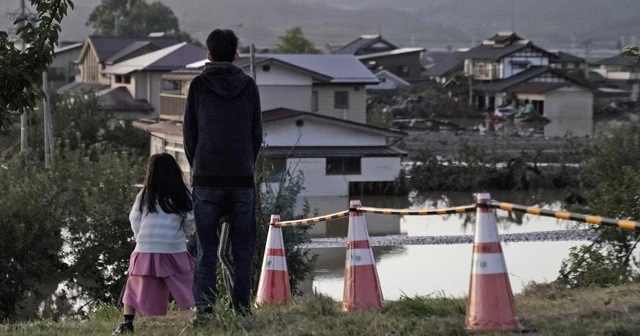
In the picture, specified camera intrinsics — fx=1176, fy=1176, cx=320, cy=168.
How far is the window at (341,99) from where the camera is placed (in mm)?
47719

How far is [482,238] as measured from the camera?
6773 mm

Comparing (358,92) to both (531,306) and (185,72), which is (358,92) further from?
(531,306)

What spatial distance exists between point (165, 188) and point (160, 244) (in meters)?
0.41

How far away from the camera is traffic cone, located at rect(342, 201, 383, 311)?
7.96 meters

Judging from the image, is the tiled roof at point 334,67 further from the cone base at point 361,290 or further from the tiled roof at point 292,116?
the cone base at point 361,290

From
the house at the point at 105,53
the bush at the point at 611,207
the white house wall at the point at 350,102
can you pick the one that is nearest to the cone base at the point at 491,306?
the bush at the point at 611,207

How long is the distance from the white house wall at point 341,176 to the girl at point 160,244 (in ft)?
102

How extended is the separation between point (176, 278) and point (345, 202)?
2998 centimetres

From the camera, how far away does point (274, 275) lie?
9320 mm

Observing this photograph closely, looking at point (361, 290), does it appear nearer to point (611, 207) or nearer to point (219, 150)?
point (219, 150)

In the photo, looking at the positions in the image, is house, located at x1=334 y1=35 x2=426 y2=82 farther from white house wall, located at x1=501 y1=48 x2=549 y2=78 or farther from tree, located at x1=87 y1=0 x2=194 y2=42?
tree, located at x1=87 y1=0 x2=194 y2=42

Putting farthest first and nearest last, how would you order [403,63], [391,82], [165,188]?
[403,63] → [391,82] → [165,188]

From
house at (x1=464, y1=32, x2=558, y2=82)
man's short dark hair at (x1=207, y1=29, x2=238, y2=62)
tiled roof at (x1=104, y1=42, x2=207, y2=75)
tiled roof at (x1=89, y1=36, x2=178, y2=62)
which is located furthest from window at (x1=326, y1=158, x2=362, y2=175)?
house at (x1=464, y1=32, x2=558, y2=82)

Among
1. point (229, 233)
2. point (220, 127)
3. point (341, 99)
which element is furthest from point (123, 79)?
point (220, 127)
